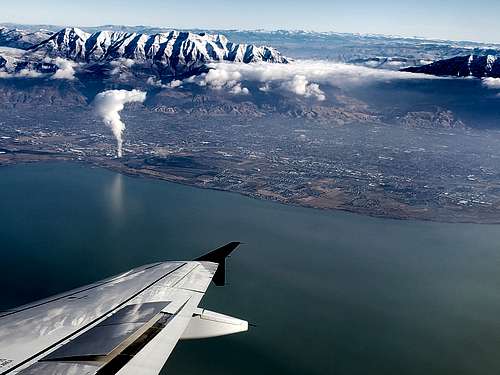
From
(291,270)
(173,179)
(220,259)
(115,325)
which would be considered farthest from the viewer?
(173,179)

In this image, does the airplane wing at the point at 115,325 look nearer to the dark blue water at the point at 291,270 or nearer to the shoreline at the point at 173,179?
the dark blue water at the point at 291,270

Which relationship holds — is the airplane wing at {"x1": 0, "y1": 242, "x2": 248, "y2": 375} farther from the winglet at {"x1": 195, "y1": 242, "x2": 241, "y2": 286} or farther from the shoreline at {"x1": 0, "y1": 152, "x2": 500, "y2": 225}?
the shoreline at {"x1": 0, "y1": 152, "x2": 500, "y2": 225}

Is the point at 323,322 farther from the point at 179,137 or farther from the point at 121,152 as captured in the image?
A: the point at 179,137

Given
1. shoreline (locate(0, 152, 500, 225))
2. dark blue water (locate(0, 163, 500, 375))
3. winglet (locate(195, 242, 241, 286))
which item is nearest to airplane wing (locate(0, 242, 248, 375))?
winglet (locate(195, 242, 241, 286))

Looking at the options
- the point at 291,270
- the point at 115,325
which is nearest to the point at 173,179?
the point at 291,270

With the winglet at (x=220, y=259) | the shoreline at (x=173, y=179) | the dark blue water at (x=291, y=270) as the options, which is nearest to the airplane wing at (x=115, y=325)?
the winglet at (x=220, y=259)

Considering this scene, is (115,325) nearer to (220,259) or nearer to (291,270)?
(220,259)
